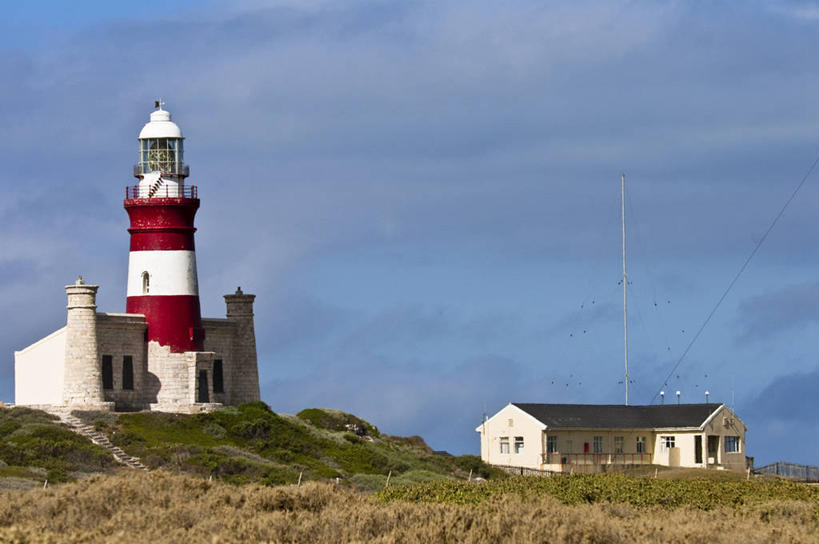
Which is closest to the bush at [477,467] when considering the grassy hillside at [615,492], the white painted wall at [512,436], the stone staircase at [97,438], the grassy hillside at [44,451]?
the white painted wall at [512,436]

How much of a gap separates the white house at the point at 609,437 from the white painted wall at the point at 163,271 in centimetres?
1568

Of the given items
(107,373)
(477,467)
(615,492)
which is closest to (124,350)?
(107,373)

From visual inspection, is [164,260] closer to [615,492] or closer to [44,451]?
[44,451]

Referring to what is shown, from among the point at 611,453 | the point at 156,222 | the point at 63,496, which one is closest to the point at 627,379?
the point at 611,453

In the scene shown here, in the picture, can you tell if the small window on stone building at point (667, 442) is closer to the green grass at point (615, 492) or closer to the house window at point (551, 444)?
the house window at point (551, 444)

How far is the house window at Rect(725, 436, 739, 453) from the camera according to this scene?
215 feet

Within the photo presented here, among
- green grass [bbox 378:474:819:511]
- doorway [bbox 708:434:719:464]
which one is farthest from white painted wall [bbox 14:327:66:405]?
doorway [bbox 708:434:719:464]

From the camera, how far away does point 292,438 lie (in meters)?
57.8

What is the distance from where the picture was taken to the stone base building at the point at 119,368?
55.2 metres

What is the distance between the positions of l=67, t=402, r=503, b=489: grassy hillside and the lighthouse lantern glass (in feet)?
32.0

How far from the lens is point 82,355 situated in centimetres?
5506

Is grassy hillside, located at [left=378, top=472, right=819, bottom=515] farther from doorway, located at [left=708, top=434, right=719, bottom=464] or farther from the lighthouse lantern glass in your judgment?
doorway, located at [left=708, top=434, right=719, bottom=464]

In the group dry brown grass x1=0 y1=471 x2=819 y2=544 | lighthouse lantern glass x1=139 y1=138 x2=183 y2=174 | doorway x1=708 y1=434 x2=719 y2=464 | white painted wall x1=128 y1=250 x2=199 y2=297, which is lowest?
dry brown grass x1=0 y1=471 x2=819 y2=544

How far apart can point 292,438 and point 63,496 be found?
28124 millimetres
